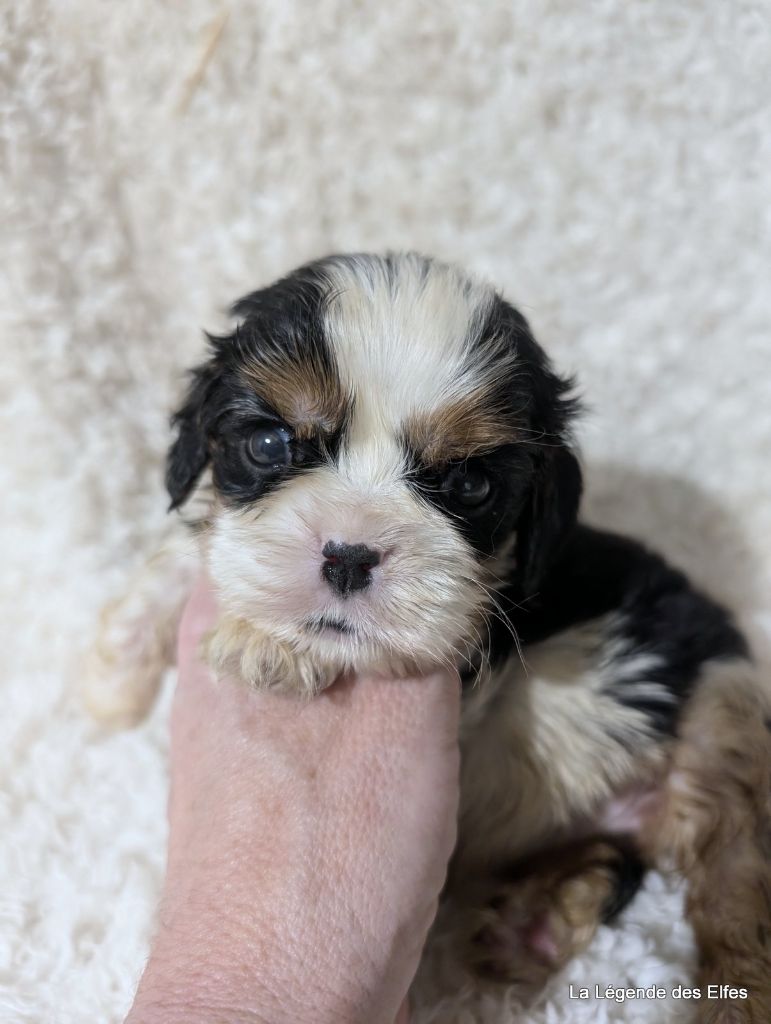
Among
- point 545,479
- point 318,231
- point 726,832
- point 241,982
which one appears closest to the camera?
point 241,982

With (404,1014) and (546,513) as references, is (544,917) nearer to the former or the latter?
(404,1014)

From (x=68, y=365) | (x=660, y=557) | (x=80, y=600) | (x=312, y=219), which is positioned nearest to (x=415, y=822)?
(x=660, y=557)

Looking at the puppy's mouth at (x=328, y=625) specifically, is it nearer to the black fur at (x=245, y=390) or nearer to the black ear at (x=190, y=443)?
the black fur at (x=245, y=390)

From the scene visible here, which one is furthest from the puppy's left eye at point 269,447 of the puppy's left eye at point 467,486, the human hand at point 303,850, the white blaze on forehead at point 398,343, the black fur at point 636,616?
the black fur at point 636,616

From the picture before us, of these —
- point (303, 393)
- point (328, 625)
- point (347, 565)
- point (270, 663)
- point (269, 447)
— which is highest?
point (303, 393)

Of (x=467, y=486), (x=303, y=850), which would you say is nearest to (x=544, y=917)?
(x=303, y=850)

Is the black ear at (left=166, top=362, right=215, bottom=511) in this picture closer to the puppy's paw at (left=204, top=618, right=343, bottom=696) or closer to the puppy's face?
the puppy's face
